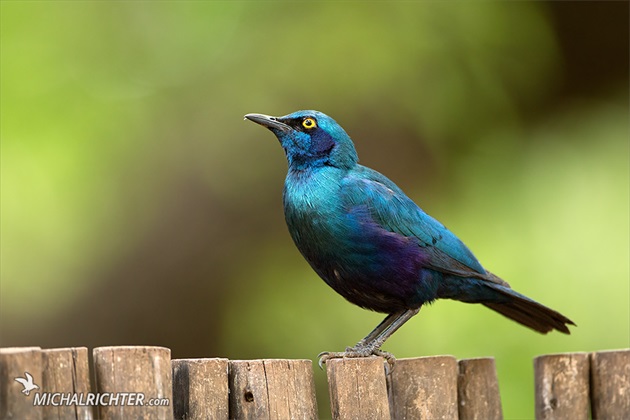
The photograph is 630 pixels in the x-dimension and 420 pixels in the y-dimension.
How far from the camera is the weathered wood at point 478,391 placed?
4.25 metres

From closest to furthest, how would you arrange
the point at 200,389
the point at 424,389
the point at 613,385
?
the point at 200,389
the point at 424,389
the point at 613,385

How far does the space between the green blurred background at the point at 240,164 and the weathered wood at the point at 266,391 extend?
3214 millimetres

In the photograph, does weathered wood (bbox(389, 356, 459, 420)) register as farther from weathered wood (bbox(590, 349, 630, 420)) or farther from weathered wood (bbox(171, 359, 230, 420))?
weathered wood (bbox(171, 359, 230, 420))

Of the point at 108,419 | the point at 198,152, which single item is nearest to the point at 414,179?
the point at 198,152

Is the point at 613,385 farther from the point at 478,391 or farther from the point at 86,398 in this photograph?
the point at 86,398

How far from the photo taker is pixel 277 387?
3.62m

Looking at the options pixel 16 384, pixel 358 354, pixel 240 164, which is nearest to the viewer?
pixel 16 384

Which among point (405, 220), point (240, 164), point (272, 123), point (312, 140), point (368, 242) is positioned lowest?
point (368, 242)

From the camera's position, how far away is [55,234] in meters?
7.12

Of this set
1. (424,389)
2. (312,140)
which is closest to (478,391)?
(424,389)

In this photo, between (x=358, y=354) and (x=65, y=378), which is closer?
(x=65, y=378)

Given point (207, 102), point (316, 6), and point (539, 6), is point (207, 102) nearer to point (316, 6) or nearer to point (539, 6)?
point (316, 6)

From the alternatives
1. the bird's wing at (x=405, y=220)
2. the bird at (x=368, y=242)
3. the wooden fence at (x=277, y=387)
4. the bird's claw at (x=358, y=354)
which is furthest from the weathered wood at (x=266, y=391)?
the bird's wing at (x=405, y=220)

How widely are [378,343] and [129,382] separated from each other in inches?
70.4
